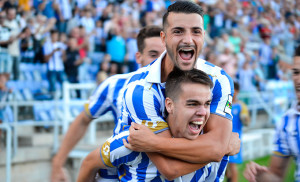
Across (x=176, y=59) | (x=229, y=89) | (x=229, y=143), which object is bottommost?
(x=229, y=143)

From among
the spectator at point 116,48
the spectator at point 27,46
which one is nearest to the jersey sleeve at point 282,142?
the spectator at point 27,46

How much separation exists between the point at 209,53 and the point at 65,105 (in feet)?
19.8

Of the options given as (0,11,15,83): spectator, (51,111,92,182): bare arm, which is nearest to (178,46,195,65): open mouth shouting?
(51,111,92,182): bare arm

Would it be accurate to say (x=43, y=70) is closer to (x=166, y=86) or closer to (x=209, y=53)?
(x=209, y=53)

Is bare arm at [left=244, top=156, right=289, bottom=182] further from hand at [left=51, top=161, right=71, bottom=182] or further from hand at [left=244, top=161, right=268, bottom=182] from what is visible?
hand at [left=51, top=161, right=71, bottom=182]

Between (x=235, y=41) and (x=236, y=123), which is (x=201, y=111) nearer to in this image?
(x=236, y=123)

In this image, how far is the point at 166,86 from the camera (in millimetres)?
3164

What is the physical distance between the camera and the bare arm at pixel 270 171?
3648 millimetres

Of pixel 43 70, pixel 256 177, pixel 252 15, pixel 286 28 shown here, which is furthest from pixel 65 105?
pixel 286 28

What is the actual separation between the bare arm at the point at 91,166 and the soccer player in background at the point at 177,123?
13 mm

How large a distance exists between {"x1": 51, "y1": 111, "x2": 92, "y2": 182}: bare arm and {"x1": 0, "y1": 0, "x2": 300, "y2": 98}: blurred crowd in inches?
126

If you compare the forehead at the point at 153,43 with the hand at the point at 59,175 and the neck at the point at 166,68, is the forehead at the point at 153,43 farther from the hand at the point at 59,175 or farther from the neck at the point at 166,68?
the hand at the point at 59,175

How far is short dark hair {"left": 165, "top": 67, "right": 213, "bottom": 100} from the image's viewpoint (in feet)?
10.1

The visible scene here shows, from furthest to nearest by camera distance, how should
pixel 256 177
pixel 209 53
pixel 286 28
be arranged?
pixel 286 28
pixel 209 53
pixel 256 177
